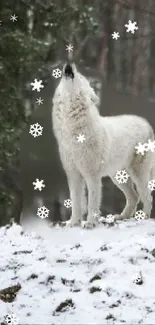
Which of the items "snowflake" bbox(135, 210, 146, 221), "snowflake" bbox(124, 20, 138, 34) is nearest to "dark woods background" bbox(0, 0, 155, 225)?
"snowflake" bbox(124, 20, 138, 34)

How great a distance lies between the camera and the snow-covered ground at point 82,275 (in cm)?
423

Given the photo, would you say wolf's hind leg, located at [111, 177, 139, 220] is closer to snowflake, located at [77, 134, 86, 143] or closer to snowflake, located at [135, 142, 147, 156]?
snowflake, located at [135, 142, 147, 156]

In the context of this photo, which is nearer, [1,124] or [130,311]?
[130,311]

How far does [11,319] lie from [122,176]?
314 centimetres

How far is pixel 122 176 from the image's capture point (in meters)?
7.07

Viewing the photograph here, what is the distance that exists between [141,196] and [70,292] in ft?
8.95

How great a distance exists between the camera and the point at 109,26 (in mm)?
8719

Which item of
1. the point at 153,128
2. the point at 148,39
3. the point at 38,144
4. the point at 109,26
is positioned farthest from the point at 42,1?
the point at 153,128

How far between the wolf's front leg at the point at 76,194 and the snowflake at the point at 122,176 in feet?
2.90

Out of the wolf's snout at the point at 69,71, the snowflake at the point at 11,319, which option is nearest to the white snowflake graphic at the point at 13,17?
the wolf's snout at the point at 69,71

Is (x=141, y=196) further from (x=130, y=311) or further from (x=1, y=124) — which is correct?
(x=130, y=311)

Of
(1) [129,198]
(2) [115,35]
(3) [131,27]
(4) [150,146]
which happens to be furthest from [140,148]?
(3) [131,27]

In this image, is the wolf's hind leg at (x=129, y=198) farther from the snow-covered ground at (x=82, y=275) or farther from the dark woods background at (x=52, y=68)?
the snow-covered ground at (x=82, y=275)

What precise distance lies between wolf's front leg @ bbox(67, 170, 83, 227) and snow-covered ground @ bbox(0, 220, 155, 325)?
40cm
